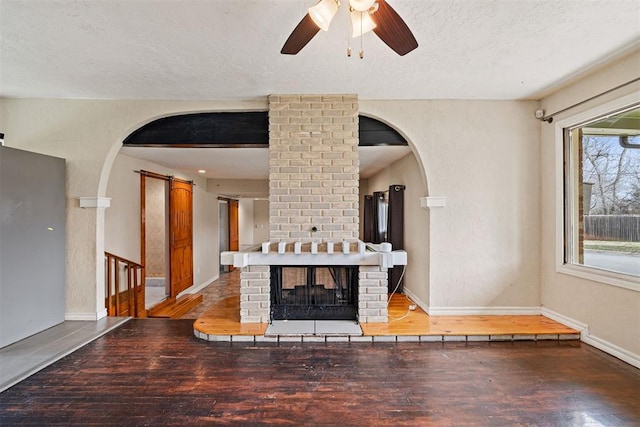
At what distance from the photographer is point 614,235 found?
290cm

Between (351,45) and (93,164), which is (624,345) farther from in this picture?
(93,164)

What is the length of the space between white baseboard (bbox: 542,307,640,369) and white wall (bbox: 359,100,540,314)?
0.85ft

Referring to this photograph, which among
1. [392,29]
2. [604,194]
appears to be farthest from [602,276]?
[392,29]

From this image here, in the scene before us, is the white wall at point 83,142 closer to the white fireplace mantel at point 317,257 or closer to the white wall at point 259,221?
the white fireplace mantel at point 317,257

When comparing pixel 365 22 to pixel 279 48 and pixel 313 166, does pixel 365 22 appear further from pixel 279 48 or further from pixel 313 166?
pixel 313 166

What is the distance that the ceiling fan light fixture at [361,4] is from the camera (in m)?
1.67

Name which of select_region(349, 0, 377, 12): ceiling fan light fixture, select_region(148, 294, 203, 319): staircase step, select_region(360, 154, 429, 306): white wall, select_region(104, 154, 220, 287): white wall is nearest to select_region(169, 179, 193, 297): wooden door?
select_region(148, 294, 203, 319): staircase step

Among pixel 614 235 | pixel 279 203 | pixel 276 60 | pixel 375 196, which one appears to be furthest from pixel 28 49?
pixel 614 235

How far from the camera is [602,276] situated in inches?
115

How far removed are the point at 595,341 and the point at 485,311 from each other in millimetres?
976

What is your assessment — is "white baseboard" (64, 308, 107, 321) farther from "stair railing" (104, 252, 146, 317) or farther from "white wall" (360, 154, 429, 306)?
"white wall" (360, 154, 429, 306)

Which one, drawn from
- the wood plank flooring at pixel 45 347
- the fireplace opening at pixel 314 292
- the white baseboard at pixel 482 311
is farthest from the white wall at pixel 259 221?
the white baseboard at pixel 482 311

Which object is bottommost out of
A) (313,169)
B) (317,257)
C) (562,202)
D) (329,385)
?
(329,385)

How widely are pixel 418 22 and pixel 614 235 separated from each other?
2621 mm
